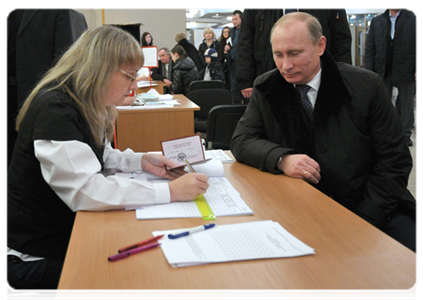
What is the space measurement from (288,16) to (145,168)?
850 millimetres

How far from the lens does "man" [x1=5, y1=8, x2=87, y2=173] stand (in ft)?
8.24

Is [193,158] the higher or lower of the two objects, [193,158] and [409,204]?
the higher

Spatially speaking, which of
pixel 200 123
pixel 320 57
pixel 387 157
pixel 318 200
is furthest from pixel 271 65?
pixel 318 200

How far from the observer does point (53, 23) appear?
2559 mm

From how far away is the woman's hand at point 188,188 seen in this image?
4.35ft

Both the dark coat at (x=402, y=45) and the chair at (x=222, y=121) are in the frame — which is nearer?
the chair at (x=222, y=121)

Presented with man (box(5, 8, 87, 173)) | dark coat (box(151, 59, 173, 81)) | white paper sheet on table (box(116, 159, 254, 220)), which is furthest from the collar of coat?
dark coat (box(151, 59, 173, 81))

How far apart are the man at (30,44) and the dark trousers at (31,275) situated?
1.43m

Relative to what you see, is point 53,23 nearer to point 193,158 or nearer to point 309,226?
point 193,158

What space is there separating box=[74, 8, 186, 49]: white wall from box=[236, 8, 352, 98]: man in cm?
780

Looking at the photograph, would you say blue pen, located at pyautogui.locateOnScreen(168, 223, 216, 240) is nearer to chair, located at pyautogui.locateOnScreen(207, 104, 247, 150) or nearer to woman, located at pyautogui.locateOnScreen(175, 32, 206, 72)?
chair, located at pyautogui.locateOnScreen(207, 104, 247, 150)

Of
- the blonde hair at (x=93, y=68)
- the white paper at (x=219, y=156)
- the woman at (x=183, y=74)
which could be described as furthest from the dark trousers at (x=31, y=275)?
the woman at (x=183, y=74)

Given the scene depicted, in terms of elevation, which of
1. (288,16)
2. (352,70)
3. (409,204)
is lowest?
(409,204)

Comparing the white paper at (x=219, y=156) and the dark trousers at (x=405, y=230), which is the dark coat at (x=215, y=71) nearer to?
the white paper at (x=219, y=156)
